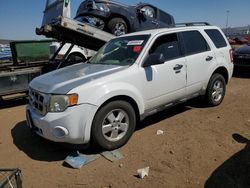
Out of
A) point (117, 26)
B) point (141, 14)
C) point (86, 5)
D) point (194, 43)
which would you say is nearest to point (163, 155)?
point (194, 43)

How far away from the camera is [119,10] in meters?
8.49

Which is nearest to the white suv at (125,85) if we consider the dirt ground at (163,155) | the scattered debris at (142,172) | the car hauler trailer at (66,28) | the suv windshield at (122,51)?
the suv windshield at (122,51)

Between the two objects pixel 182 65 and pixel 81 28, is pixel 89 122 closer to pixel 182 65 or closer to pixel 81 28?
pixel 182 65

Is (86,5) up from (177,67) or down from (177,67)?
up

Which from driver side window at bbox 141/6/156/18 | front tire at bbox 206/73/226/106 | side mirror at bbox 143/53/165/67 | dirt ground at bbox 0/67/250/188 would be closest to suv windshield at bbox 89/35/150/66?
side mirror at bbox 143/53/165/67

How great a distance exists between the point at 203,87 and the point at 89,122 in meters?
2.90

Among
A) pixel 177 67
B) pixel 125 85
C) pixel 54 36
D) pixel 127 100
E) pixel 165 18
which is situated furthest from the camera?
pixel 165 18

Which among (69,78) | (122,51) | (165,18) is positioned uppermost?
(165,18)

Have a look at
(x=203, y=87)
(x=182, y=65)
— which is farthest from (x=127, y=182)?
(x=203, y=87)

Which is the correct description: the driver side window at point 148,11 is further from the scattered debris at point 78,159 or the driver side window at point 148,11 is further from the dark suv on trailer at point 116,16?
the scattered debris at point 78,159

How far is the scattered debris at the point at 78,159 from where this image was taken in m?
3.86

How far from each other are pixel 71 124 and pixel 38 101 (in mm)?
748

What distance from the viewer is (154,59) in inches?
177

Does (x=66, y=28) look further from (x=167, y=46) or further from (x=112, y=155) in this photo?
(x=112, y=155)
